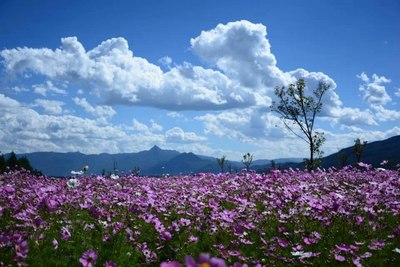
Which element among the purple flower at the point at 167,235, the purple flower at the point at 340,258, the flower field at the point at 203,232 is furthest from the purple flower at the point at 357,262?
the purple flower at the point at 167,235

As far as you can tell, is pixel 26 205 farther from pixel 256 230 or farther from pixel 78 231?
pixel 256 230

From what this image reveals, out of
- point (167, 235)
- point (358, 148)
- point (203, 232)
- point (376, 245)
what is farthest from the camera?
point (358, 148)

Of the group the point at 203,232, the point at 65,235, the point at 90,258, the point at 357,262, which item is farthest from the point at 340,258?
the point at 65,235

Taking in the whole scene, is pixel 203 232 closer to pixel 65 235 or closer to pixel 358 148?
pixel 65 235

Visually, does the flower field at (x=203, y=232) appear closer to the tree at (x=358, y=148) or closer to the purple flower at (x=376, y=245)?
the purple flower at (x=376, y=245)

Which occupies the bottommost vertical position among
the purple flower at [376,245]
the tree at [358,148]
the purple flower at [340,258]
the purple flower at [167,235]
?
the purple flower at [340,258]

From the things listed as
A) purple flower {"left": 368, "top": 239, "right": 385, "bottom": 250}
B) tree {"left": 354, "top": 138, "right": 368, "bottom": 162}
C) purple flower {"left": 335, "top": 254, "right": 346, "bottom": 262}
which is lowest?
purple flower {"left": 335, "top": 254, "right": 346, "bottom": 262}

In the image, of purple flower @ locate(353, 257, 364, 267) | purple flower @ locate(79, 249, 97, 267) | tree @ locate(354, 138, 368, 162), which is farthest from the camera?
tree @ locate(354, 138, 368, 162)

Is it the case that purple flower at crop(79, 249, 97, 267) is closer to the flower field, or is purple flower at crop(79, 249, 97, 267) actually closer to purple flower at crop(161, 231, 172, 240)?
the flower field

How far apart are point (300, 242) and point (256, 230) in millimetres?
897

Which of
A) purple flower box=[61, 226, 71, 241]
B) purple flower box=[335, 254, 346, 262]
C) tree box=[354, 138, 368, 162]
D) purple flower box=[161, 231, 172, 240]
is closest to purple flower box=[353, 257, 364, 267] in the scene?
purple flower box=[335, 254, 346, 262]

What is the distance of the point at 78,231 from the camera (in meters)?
5.96

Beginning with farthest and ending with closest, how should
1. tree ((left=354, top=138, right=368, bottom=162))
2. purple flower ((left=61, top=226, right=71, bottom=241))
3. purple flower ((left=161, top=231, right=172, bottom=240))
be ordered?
tree ((left=354, top=138, right=368, bottom=162)), purple flower ((left=161, top=231, right=172, bottom=240)), purple flower ((left=61, top=226, right=71, bottom=241))

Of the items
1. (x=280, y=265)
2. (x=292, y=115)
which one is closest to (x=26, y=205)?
(x=280, y=265)
